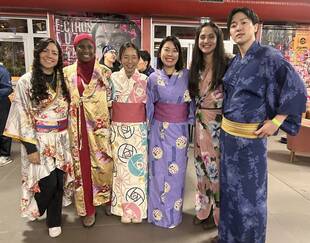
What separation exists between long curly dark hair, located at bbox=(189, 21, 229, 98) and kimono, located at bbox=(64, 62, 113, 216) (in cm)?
64

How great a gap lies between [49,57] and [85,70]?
0.27 m

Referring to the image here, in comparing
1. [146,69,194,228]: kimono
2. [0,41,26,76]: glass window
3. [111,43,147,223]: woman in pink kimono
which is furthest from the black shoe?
[0,41,26,76]: glass window

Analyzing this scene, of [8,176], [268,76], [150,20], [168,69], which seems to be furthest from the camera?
[150,20]

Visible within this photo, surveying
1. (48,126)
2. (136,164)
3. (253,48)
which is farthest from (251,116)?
(48,126)

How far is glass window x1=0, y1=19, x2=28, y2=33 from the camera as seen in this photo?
5.77 meters

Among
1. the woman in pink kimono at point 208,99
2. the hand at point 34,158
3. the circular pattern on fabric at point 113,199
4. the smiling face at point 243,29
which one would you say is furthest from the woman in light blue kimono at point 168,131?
the hand at point 34,158

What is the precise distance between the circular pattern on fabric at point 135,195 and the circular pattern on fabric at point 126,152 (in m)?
0.24

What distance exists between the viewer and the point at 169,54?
203 cm

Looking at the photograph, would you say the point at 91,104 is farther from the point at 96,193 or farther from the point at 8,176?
the point at 8,176

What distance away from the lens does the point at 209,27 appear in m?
1.92

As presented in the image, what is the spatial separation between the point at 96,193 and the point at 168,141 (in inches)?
28.4

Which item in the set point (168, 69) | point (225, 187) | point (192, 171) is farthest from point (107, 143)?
point (192, 171)

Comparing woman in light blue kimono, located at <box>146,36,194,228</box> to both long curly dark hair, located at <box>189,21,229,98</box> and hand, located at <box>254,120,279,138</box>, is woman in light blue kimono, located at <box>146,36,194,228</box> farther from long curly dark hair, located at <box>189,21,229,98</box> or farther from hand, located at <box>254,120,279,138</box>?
hand, located at <box>254,120,279,138</box>

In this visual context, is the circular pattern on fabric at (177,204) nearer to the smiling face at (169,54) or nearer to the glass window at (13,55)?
the smiling face at (169,54)
